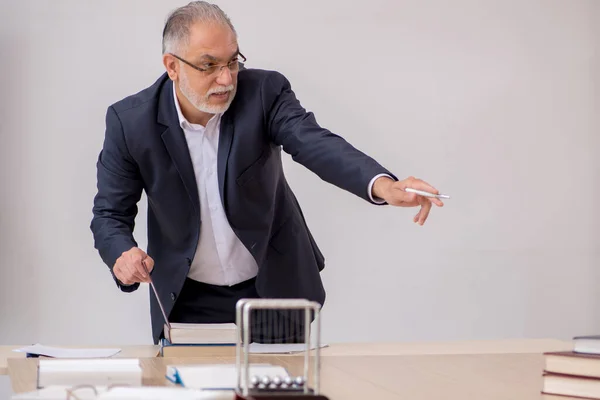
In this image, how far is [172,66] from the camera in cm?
269

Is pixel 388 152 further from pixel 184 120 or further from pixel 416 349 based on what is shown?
pixel 416 349

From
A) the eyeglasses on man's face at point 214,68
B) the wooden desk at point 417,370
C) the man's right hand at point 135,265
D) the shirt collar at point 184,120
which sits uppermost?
the eyeglasses on man's face at point 214,68

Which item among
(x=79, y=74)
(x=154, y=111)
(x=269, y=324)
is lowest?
(x=269, y=324)

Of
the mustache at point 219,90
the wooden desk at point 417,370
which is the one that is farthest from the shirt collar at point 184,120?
the wooden desk at point 417,370

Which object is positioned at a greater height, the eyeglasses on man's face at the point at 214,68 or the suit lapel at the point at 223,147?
the eyeglasses on man's face at the point at 214,68

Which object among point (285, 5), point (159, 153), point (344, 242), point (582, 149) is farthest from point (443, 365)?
point (582, 149)

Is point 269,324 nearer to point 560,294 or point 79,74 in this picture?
point 79,74

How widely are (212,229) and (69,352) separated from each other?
0.64 metres

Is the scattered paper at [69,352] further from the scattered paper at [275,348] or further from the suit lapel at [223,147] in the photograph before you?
the suit lapel at [223,147]

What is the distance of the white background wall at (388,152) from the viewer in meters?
4.29

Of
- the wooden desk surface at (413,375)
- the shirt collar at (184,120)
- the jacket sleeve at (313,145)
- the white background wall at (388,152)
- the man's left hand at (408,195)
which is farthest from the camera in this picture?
the white background wall at (388,152)

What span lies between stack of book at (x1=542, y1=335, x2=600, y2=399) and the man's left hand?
49cm

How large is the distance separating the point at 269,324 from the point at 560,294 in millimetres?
3313

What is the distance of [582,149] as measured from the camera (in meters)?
4.93
